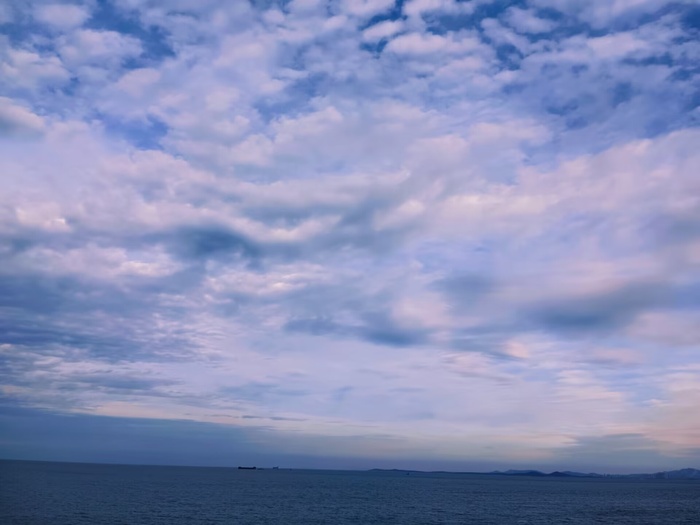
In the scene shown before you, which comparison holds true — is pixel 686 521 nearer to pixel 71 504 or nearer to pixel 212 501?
pixel 212 501

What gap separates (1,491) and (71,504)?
40.2 m

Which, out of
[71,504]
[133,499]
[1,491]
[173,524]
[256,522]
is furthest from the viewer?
[1,491]

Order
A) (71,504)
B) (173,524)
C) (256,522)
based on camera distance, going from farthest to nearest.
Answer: (71,504) < (256,522) < (173,524)

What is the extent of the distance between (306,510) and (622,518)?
198 feet

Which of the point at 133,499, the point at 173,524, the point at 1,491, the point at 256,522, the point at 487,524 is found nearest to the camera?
the point at 173,524

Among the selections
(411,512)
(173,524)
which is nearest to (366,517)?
(411,512)

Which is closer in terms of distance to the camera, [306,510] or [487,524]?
[487,524]

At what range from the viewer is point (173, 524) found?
8288 cm

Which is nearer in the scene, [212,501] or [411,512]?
[411,512]

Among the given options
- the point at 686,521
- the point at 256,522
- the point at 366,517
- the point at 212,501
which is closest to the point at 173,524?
the point at 256,522

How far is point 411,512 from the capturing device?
112 m

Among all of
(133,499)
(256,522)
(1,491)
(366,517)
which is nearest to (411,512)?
(366,517)

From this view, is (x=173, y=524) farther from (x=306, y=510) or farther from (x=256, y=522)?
(x=306, y=510)

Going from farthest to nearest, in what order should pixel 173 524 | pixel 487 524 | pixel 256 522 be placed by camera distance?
pixel 487 524 < pixel 256 522 < pixel 173 524
